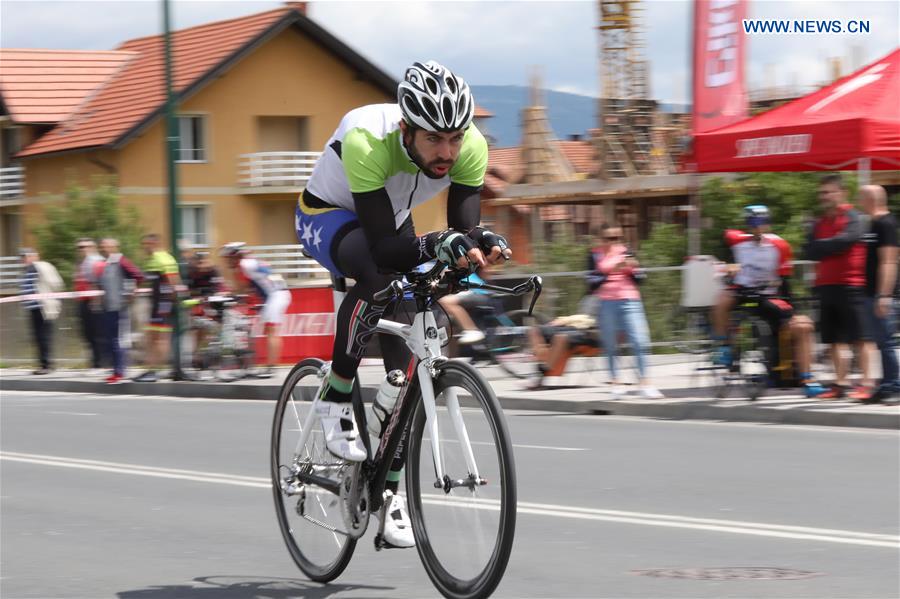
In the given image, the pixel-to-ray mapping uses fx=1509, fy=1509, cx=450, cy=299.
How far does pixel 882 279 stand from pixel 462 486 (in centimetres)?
921

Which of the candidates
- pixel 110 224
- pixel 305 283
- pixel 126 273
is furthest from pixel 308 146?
pixel 126 273

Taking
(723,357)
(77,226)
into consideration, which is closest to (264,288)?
(723,357)

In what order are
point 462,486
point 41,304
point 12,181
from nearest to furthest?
point 462,486
point 41,304
point 12,181

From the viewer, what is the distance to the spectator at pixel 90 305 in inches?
866

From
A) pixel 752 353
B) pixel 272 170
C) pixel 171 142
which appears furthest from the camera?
pixel 272 170

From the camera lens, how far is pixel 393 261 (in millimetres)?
5320

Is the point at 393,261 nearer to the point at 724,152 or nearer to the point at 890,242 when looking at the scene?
the point at 890,242

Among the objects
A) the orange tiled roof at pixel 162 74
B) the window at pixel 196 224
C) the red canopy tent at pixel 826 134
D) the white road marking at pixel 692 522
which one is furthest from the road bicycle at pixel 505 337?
the window at pixel 196 224

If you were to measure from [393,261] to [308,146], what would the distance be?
45.8 meters

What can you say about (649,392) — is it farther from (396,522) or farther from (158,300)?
(396,522)

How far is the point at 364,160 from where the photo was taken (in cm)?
535

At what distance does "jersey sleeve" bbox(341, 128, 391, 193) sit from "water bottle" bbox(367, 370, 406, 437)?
0.71 meters

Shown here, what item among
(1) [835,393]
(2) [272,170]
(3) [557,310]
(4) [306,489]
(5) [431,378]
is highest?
→ (2) [272,170]

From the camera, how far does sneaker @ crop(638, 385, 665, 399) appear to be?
50.9 feet
